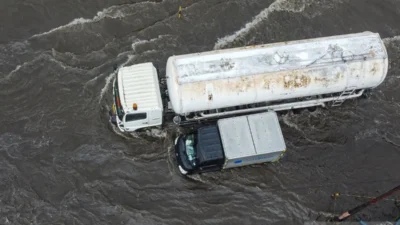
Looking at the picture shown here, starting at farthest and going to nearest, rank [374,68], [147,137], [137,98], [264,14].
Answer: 1. [264,14]
2. [147,137]
3. [374,68]
4. [137,98]

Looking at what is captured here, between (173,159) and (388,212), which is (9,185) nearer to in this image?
(173,159)

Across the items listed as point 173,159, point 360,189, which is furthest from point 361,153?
point 173,159

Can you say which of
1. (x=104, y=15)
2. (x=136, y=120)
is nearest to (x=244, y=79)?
(x=136, y=120)

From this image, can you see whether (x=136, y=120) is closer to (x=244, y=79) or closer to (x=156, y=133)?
(x=156, y=133)

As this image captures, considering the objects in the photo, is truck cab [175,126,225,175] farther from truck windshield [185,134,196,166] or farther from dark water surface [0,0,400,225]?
dark water surface [0,0,400,225]

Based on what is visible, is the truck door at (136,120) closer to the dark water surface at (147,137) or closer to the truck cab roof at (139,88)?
the truck cab roof at (139,88)

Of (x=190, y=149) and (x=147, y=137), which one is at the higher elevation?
(x=147, y=137)

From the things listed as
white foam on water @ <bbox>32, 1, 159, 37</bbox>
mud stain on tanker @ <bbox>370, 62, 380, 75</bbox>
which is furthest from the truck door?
mud stain on tanker @ <bbox>370, 62, 380, 75</bbox>

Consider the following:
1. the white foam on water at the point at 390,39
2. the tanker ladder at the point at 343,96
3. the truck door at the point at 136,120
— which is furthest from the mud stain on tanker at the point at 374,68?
the truck door at the point at 136,120
